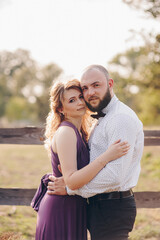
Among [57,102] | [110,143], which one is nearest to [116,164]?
[110,143]

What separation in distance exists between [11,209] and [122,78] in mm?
9917

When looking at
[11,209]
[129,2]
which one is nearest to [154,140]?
[11,209]

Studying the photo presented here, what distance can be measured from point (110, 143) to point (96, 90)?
1.65 ft

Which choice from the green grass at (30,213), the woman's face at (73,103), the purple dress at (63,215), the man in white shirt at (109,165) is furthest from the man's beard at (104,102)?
the green grass at (30,213)

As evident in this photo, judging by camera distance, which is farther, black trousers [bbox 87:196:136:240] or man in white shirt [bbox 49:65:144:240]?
black trousers [bbox 87:196:136:240]

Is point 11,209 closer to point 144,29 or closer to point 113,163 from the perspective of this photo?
point 113,163

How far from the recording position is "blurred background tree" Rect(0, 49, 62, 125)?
51513 mm

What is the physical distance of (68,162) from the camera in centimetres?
258

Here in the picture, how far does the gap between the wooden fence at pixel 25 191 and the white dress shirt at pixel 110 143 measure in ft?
5.15

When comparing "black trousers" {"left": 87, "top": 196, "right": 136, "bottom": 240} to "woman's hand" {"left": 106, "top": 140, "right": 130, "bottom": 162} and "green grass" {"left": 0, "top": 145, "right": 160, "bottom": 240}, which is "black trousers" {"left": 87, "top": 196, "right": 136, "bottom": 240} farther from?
"green grass" {"left": 0, "top": 145, "right": 160, "bottom": 240}

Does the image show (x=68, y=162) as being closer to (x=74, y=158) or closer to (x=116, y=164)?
(x=74, y=158)

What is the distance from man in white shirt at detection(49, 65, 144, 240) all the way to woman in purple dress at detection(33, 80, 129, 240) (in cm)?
7

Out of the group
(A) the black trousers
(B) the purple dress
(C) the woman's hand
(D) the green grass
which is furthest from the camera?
(D) the green grass

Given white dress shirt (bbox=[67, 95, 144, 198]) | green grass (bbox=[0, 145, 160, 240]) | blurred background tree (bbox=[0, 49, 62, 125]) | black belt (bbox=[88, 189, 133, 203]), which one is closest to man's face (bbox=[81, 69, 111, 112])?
white dress shirt (bbox=[67, 95, 144, 198])
